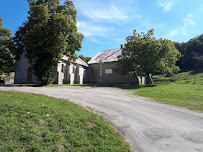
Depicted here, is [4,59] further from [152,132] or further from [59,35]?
[152,132]

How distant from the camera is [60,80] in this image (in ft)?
92.4

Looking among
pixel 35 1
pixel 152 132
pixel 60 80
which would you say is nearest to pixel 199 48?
pixel 60 80

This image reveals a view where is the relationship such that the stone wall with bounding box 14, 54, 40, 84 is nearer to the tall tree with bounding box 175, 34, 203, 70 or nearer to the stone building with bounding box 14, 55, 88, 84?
the stone building with bounding box 14, 55, 88, 84

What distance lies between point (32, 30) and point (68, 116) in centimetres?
1736

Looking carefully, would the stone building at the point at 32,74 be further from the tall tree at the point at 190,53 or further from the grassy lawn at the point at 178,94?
the tall tree at the point at 190,53

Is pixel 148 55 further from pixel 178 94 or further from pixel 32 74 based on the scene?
pixel 32 74

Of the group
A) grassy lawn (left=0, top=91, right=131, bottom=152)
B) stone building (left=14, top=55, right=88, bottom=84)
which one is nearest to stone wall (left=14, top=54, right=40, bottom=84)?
stone building (left=14, top=55, right=88, bottom=84)

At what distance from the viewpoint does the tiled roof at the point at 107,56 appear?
35.6 m

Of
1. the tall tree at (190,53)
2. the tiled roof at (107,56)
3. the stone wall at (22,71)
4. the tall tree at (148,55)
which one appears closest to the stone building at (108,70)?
the tiled roof at (107,56)

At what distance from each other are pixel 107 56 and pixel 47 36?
19609mm

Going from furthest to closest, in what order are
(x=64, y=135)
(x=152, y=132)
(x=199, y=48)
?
(x=199, y=48)
(x=152, y=132)
(x=64, y=135)

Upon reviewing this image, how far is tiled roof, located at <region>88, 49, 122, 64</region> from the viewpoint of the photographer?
35594 mm

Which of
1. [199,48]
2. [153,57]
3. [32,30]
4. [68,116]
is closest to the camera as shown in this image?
[68,116]

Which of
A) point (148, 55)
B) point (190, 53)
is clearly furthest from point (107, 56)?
point (190, 53)
